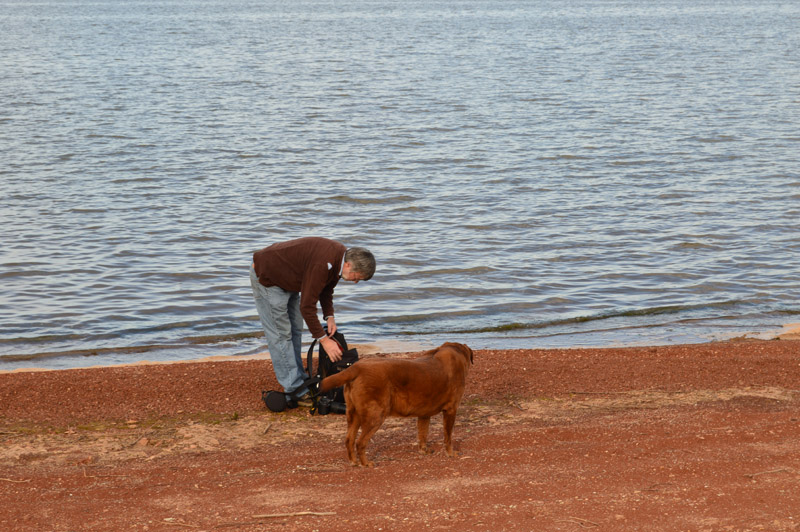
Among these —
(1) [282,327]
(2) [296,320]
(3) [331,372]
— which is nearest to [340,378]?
(3) [331,372]

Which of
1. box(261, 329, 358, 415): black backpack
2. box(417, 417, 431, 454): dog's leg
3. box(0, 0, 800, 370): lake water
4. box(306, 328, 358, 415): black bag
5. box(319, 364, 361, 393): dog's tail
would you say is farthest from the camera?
box(0, 0, 800, 370): lake water

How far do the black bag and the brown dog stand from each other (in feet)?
3.34

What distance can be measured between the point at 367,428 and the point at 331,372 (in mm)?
1470

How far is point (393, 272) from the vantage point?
51.2ft

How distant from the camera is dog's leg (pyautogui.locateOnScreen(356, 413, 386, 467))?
6367mm

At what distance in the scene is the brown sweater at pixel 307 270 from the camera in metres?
7.08

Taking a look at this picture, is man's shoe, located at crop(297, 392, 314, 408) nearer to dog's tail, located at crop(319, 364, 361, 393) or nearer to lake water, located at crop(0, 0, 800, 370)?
dog's tail, located at crop(319, 364, 361, 393)

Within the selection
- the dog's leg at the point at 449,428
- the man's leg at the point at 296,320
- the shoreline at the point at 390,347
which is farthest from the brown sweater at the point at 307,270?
the shoreline at the point at 390,347

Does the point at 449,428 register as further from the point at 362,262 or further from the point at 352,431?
the point at 362,262

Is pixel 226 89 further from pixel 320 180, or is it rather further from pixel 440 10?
pixel 440 10

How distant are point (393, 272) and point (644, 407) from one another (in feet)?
25.4

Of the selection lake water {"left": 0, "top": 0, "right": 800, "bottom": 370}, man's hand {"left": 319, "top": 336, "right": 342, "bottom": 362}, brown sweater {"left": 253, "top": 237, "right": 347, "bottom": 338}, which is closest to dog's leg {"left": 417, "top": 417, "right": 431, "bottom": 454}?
man's hand {"left": 319, "top": 336, "right": 342, "bottom": 362}

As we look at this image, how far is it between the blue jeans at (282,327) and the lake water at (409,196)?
3789mm

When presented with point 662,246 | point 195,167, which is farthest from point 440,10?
point 662,246
